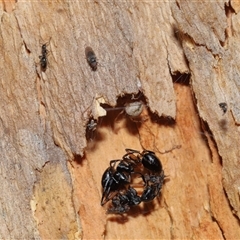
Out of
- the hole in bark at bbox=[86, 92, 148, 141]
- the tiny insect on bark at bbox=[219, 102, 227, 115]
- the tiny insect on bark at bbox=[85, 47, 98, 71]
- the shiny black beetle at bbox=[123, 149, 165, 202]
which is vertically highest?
the tiny insect on bark at bbox=[85, 47, 98, 71]

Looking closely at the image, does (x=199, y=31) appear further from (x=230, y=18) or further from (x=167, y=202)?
(x=167, y=202)

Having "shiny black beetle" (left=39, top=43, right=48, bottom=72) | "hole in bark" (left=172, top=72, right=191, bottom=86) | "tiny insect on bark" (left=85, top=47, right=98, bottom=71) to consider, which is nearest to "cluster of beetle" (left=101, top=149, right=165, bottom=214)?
"hole in bark" (left=172, top=72, right=191, bottom=86)

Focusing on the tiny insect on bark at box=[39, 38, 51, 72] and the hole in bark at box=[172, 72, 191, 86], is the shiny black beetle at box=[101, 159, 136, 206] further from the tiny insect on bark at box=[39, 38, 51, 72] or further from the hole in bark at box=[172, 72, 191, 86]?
the tiny insect on bark at box=[39, 38, 51, 72]

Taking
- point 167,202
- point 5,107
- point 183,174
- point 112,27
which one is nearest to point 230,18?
point 112,27

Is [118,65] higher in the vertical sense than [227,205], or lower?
higher

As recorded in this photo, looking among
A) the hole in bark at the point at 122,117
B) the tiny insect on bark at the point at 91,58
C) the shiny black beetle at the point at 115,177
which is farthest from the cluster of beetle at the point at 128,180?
the tiny insect on bark at the point at 91,58

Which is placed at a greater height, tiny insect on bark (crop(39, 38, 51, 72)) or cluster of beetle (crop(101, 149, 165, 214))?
tiny insect on bark (crop(39, 38, 51, 72))
